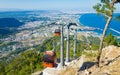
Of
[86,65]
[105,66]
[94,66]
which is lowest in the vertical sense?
[86,65]

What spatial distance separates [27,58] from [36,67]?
322 inches

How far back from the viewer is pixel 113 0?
23.9 metres

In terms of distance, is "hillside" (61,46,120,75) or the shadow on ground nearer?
"hillside" (61,46,120,75)

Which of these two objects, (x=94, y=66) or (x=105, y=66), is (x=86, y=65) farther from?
(x=105, y=66)

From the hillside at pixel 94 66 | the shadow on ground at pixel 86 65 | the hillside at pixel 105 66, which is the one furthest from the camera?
the shadow on ground at pixel 86 65

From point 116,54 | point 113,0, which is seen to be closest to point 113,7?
point 113,0

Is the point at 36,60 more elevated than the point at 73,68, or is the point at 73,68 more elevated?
the point at 73,68

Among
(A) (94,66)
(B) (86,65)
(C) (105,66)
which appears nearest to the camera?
(C) (105,66)

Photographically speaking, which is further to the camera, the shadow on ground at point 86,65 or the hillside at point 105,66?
the shadow on ground at point 86,65

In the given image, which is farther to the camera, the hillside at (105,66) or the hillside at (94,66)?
the hillside at (94,66)

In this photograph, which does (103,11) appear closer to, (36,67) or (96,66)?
(96,66)

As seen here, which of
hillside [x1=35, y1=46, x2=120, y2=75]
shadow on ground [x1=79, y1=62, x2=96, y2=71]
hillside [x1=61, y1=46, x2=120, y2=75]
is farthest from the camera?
shadow on ground [x1=79, y1=62, x2=96, y2=71]

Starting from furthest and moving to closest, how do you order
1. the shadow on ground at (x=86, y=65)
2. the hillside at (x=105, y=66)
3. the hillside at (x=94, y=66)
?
the shadow on ground at (x=86, y=65) < the hillside at (x=94, y=66) < the hillside at (x=105, y=66)

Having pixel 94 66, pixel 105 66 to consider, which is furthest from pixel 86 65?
pixel 105 66
